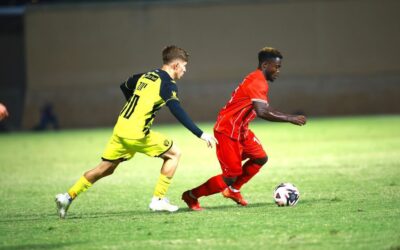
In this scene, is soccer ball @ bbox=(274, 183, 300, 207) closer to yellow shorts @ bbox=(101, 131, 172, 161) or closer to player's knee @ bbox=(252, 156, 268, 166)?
player's knee @ bbox=(252, 156, 268, 166)

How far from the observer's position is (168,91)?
922 cm

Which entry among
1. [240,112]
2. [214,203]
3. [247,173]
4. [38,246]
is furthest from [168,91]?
[38,246]

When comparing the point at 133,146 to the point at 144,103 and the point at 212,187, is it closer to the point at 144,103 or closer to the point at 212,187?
the point at 144,103

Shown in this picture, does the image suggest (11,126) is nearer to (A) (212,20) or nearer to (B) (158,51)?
(B) (158,51)

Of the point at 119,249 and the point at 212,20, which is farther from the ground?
the point at 119,249

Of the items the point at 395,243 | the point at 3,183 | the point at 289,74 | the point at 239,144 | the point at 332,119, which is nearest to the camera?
the point at 395,243

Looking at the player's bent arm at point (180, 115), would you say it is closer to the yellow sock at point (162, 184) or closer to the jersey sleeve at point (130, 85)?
the jersey sleeve at point (130, 85)

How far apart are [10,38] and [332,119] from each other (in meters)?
14.0

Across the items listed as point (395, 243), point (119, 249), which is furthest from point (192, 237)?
A: point (395, 243)

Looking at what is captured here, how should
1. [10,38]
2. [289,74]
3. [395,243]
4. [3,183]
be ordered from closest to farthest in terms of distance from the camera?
[395,243]
[3,183]
[289,74]
[10,38]

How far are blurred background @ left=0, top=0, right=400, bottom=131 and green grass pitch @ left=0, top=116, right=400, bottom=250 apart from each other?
1019 cm

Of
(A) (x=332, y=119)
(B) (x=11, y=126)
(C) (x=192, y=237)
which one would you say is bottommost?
(B) (x=11, y=126)

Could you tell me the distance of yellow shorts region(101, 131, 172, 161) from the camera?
9.29 metres

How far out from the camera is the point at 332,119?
29234mm
